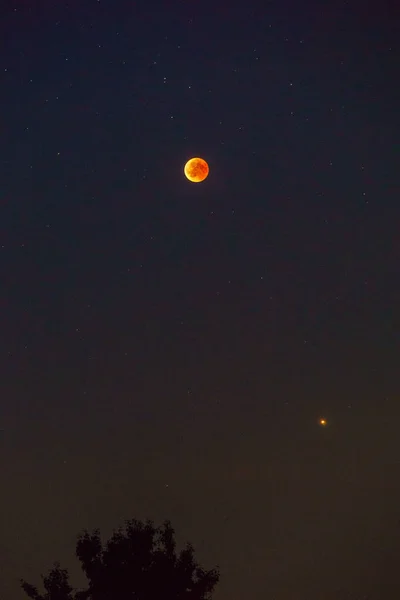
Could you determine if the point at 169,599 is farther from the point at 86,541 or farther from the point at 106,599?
the point at 86,541

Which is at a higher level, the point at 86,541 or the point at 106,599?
the point at 86,541

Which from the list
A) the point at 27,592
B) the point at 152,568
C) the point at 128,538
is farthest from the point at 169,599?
the point at 27,592

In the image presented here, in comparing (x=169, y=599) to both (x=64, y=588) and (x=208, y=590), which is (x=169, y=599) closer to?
(x=208, y=590)

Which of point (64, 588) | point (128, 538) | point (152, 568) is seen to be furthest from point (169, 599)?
point (64, 588)

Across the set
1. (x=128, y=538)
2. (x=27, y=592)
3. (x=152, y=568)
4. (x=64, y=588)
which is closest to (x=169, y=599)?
(x=152, y=568)

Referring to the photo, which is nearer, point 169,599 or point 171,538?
point 169,599

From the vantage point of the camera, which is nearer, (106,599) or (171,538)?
(106,599)

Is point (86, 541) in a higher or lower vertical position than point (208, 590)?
higher

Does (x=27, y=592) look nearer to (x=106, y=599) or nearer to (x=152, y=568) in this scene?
(x=106, y=599)
